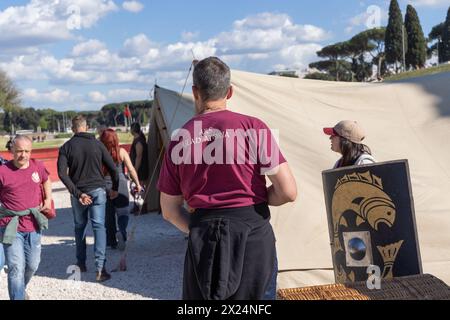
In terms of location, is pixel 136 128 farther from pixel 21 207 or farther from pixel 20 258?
pixel 20 258

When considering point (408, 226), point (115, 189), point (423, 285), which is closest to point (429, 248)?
point (408, 226)

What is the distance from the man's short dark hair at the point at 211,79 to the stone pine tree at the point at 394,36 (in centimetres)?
4707

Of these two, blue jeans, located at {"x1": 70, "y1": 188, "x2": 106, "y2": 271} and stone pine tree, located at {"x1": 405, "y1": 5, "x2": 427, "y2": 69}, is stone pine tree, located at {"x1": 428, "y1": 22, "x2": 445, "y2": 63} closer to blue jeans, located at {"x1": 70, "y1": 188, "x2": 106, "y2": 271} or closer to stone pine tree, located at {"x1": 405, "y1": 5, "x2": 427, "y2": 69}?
stone pine tree, located at {"x1": 405, "y1": 5, "x2": 427, "y2": 69}

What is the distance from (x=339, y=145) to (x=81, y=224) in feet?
10.9

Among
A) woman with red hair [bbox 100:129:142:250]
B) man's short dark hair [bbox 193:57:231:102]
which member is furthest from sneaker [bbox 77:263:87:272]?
man's short dark hair [bbox 193:57:231:102]

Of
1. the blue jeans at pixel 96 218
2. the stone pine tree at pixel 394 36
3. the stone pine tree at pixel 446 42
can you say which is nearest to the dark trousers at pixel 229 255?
the blue jeans at pixel 96 218

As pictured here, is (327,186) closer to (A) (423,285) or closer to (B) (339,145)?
(B) (339,145)

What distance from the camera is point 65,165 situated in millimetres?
6055

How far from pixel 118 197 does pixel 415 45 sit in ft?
154

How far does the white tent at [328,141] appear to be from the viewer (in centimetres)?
568

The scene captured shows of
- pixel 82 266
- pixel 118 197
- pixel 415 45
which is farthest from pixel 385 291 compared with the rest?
pixel 415 45

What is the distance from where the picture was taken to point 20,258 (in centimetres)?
465

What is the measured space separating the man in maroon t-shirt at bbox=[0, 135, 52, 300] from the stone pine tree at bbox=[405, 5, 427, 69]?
4892 cm

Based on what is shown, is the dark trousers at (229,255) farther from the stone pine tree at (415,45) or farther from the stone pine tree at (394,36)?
the stone pine tree at (415,45)
